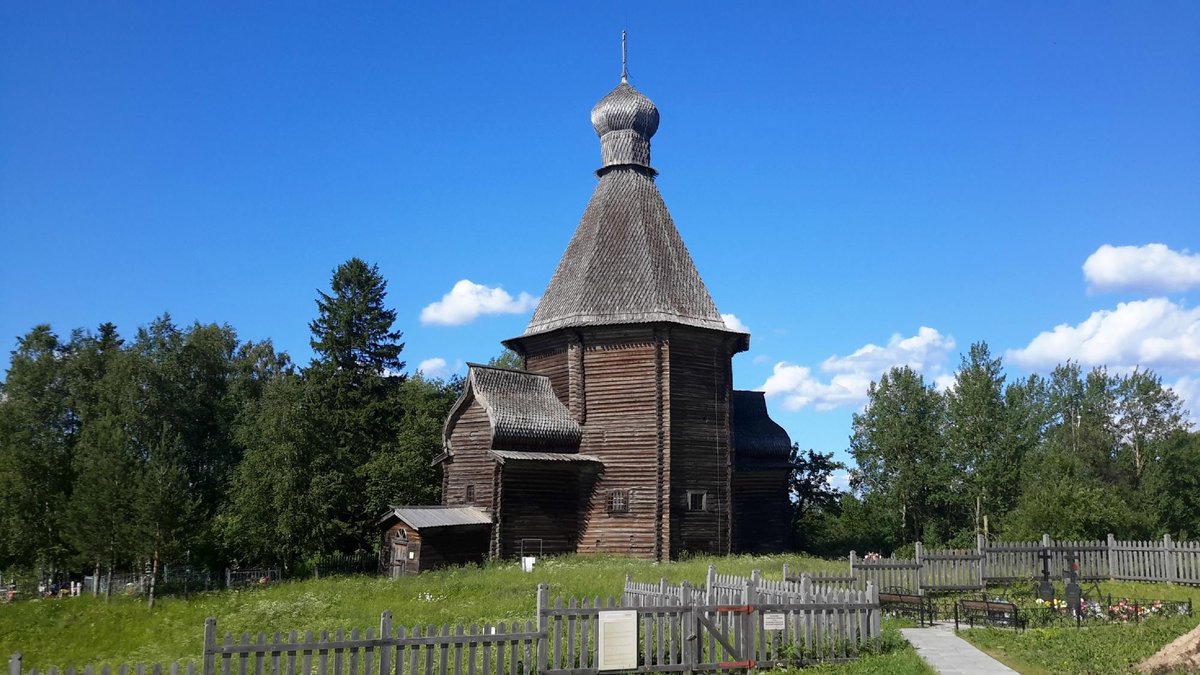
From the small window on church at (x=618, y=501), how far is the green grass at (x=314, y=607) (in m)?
1.68

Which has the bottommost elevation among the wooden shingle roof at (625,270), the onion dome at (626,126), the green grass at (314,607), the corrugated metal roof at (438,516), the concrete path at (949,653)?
the green grass at (314,607)

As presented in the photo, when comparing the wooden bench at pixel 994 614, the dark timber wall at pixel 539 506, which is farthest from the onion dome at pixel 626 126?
the wooden bench at pixel 994 614

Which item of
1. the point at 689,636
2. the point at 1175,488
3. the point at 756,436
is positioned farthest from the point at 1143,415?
the point at 689,636

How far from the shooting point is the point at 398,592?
A: 2242cm

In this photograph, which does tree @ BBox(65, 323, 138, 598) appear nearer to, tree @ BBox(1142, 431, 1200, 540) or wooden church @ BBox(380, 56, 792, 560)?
wooden church @ BBox(380, 56, 792, 560)

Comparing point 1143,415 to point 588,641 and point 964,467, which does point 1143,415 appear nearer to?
point 964,467

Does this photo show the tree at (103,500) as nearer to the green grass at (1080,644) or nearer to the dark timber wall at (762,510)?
the dark timber wall at (762,510)

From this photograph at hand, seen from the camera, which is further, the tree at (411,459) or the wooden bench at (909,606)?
the tree at (411,459)

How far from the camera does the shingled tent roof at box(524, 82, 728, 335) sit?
3045 cm

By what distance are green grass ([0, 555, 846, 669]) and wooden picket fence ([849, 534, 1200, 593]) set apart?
7.31 ft

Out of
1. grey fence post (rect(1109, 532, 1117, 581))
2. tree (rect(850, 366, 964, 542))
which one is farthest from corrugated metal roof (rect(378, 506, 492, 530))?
tree (rect(850, 366, 964, 542))

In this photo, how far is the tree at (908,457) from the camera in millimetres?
42031

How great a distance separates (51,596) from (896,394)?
36674mm

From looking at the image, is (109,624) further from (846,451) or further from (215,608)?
(846,451)
